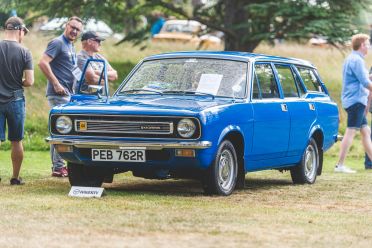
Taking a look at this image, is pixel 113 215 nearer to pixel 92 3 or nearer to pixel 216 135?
pixel 216 135

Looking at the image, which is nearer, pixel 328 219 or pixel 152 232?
pixel 152 232

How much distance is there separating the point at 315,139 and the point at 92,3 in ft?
46.1

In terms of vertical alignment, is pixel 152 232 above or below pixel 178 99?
below

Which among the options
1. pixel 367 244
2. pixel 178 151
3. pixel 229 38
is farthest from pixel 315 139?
pixel 229 38

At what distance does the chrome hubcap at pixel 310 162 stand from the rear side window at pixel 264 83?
1237 mm

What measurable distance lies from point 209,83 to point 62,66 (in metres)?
2.30

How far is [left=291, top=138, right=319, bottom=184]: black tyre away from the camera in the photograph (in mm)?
13258

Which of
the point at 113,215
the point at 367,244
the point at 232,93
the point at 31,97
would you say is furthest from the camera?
the point at 31,97

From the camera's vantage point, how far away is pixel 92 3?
26.9m

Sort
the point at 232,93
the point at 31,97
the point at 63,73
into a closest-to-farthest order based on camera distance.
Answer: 1. the point at 232,93
2. the point at 63,73
3. the point at 31,97

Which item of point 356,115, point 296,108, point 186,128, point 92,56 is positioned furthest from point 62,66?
point 356,115

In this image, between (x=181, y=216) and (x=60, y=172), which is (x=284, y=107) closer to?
(x=60, y=172)

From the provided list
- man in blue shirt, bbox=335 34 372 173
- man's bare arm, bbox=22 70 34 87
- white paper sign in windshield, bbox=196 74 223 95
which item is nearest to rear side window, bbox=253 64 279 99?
white paper sign in windshield, bbox=196 74 223 95

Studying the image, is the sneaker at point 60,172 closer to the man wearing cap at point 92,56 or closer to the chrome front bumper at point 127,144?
the man wearing cap at point 92,56
